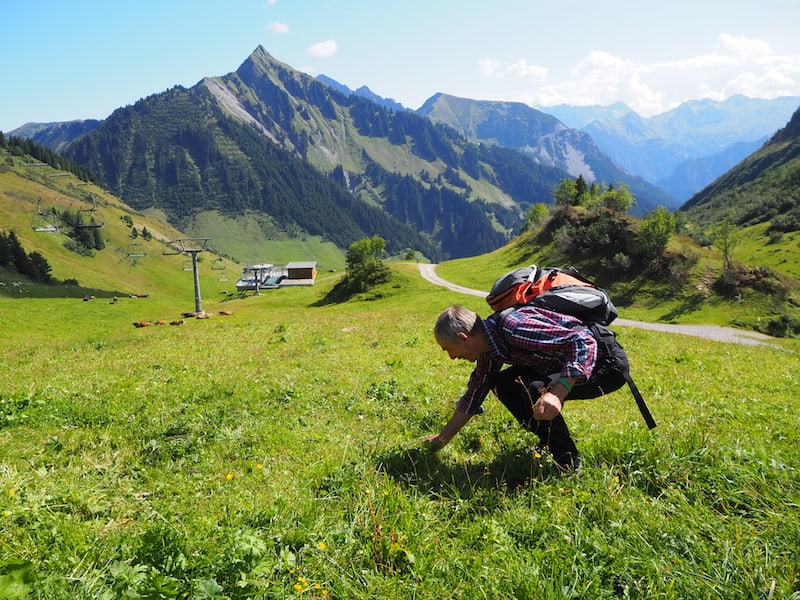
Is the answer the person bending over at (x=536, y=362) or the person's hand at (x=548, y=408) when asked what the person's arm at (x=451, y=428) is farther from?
the person's hand at (x=548, y=408)

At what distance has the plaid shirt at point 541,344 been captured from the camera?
481cm

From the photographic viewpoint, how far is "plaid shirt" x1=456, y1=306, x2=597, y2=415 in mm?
4812

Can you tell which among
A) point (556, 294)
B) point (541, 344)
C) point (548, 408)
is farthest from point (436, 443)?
point (556, 294)

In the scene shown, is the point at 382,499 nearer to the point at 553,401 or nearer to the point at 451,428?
the point at 451,428

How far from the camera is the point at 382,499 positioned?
15.5 ft

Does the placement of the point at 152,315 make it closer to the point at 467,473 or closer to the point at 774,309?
the point at 467,473

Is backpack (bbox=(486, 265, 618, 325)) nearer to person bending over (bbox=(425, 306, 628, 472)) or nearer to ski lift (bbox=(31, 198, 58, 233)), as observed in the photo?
person bending over (bbox=(425, 306, 628, 472))

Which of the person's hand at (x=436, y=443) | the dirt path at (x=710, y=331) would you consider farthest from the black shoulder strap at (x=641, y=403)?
the dirt path at (x=710, y=331)

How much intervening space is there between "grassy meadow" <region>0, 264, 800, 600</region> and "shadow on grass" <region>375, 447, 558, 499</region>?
0.03m

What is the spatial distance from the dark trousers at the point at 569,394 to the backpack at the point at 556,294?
401 mm

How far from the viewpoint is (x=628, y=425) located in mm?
6918

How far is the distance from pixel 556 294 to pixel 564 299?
0.36 feet

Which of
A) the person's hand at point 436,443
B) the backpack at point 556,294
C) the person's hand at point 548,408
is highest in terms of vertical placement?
the backpack at point 556,294

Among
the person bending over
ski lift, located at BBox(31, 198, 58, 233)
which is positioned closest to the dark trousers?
the person bending over
